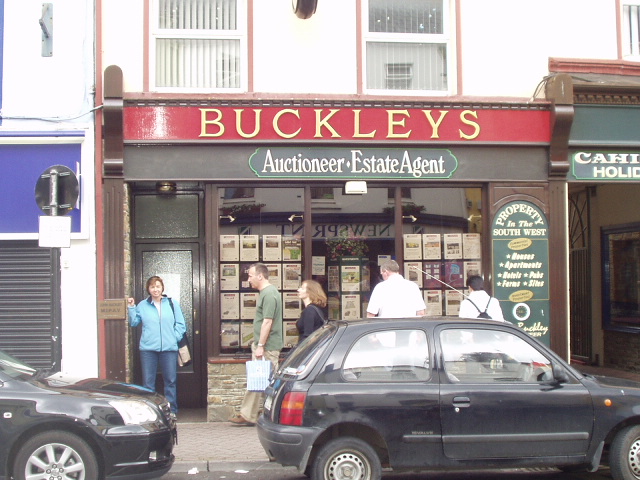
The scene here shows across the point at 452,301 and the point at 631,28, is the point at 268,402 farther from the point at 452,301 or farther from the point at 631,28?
the point at 631,28

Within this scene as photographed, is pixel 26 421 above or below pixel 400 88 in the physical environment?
below

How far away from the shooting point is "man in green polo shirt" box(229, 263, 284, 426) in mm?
9461

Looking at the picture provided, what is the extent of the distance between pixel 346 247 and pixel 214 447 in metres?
3.36

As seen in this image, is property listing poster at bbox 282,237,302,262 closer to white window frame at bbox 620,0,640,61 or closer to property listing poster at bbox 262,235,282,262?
property listing poster at bbox 262,235,282,262

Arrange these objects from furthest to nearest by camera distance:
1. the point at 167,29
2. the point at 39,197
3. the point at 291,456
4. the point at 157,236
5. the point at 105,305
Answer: the point at 157,236 < the point at 167,29 < the point at 105,305 < the point at 39,197 < the point at 291,456

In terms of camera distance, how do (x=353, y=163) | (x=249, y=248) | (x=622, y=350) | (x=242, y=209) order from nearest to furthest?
(x=353, y=163) < (x=242, y=209) < (x=249, y=248) < (x=622, y=350)

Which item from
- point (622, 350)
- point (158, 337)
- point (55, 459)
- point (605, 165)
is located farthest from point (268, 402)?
point (622, 350)

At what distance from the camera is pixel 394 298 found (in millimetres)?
9125

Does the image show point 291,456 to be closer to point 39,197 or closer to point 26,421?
point 26,421

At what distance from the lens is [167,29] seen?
10.6 m

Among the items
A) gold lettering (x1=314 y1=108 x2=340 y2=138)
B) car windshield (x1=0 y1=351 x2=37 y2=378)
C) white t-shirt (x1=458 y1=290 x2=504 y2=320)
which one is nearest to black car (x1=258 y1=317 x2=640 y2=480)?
car windshield (x1=0 y1=351 x2=37 y2=378)

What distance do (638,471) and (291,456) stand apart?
295 centimetres

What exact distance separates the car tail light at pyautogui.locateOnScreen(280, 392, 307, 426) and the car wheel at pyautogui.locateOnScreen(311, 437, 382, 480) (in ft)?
1.08

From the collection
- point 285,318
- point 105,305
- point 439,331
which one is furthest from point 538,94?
point 105,305
